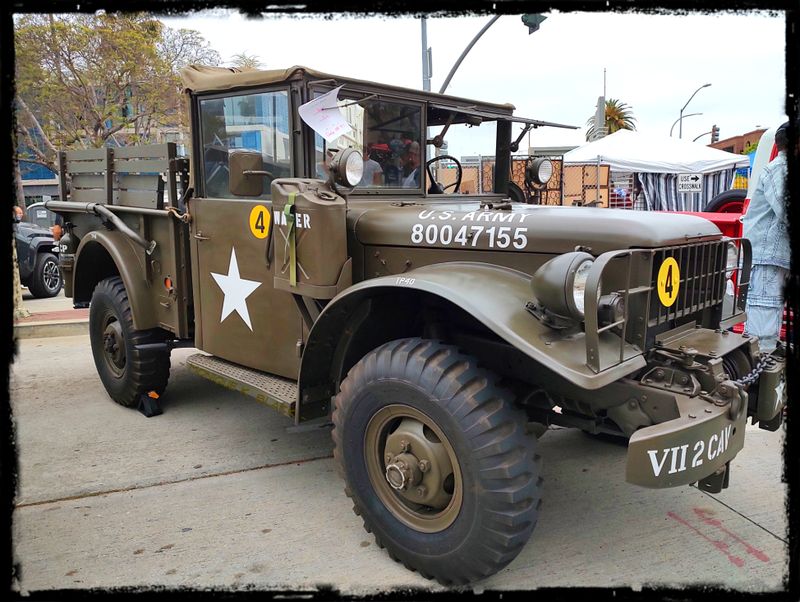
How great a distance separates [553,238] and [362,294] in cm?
Answer: 89

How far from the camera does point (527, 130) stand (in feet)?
14.8

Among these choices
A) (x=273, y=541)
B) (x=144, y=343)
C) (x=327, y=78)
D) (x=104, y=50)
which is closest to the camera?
(x=273, y=541)

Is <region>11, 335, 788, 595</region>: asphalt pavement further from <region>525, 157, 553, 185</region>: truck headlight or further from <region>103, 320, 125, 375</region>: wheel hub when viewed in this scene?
<region>525, 157, 553, 185</region>: truck headlight

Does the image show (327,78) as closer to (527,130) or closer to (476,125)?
(476,125)

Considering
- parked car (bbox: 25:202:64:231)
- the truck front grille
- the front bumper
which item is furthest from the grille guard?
parked car (bbox: 25:202:64:231)

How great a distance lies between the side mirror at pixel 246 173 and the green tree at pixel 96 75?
15932 millimetres

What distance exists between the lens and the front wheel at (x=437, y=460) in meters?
2.40

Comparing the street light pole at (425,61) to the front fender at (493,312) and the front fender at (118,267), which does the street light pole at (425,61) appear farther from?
the front fender at (493,312)

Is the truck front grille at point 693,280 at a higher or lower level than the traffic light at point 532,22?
lower

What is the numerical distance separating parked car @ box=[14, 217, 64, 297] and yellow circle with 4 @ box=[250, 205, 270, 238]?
9.19 metres

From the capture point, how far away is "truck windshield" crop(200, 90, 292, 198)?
3443 millimetres

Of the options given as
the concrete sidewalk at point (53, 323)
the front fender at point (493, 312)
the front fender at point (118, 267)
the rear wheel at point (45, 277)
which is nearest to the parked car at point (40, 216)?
the rear wheel at point (45, 277)

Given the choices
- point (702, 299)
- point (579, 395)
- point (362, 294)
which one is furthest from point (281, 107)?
point (702, 299)

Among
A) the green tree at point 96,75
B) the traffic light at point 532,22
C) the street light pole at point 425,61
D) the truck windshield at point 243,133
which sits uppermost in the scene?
the green tree at point 96,75
